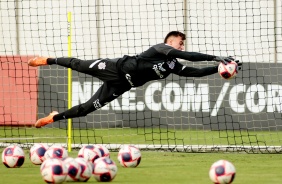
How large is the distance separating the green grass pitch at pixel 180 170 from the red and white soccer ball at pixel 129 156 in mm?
125

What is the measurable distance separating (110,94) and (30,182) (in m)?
4.42

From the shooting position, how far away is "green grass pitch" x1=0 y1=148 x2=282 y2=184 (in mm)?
11711

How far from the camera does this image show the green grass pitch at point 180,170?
38.4 ft

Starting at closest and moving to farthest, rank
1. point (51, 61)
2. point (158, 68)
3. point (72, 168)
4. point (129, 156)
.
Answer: point (72, 168) < point (129, 156) < point (158, 68) < point (51, 61)

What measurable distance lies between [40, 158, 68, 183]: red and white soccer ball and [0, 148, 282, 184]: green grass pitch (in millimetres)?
616

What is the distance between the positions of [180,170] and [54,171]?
3.16 m

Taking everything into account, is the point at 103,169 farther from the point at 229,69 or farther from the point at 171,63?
the point at 171,63

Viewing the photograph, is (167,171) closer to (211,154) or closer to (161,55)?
(161,55)

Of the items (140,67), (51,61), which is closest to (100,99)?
(51,61)

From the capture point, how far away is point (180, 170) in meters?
13.3

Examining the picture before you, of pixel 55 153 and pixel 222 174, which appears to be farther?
pixel 55 153

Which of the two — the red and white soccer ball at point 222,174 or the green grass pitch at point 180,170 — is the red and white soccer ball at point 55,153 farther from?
the red and white soccer ball at point 222,174

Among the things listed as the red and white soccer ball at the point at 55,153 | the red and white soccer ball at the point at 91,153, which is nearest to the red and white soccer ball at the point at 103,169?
the red and white soccer ball at the point at 91,153

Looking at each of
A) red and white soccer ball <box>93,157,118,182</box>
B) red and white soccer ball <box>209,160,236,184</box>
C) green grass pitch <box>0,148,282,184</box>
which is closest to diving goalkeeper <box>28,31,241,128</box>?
green grass pitch <box>0,148,282,184</box>
